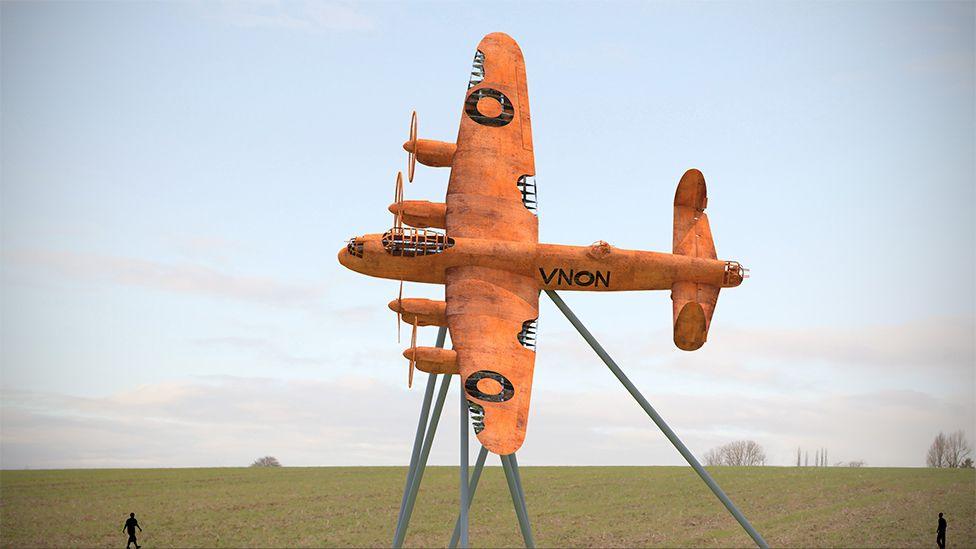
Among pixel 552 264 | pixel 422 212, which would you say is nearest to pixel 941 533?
pixel 552 264

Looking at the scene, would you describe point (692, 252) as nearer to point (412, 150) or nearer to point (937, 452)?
point (412, 150)

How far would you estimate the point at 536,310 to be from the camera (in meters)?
21.9

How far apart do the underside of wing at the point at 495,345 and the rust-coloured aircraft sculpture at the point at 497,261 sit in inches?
1.0

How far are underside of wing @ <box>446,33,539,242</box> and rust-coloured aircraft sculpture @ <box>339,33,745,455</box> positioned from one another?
31mm

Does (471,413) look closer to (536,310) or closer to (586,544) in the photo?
(536,310)

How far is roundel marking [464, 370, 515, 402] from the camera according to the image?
1967cm

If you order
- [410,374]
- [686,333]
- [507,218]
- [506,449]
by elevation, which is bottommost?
[506,449]

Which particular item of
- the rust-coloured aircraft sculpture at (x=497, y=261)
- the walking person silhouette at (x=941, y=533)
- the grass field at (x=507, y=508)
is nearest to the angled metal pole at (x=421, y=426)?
the rust-coloured aircraft sculpture at (x=497, y=261)

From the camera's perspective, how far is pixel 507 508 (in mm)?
37844

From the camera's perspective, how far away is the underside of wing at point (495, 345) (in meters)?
19.4

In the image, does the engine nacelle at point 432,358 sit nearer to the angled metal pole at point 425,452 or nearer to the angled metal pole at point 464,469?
the angled metal pole at point 464,469

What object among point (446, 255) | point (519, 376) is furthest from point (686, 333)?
point (446, 255)

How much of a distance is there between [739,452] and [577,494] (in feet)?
67.3

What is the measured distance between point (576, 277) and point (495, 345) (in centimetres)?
309
